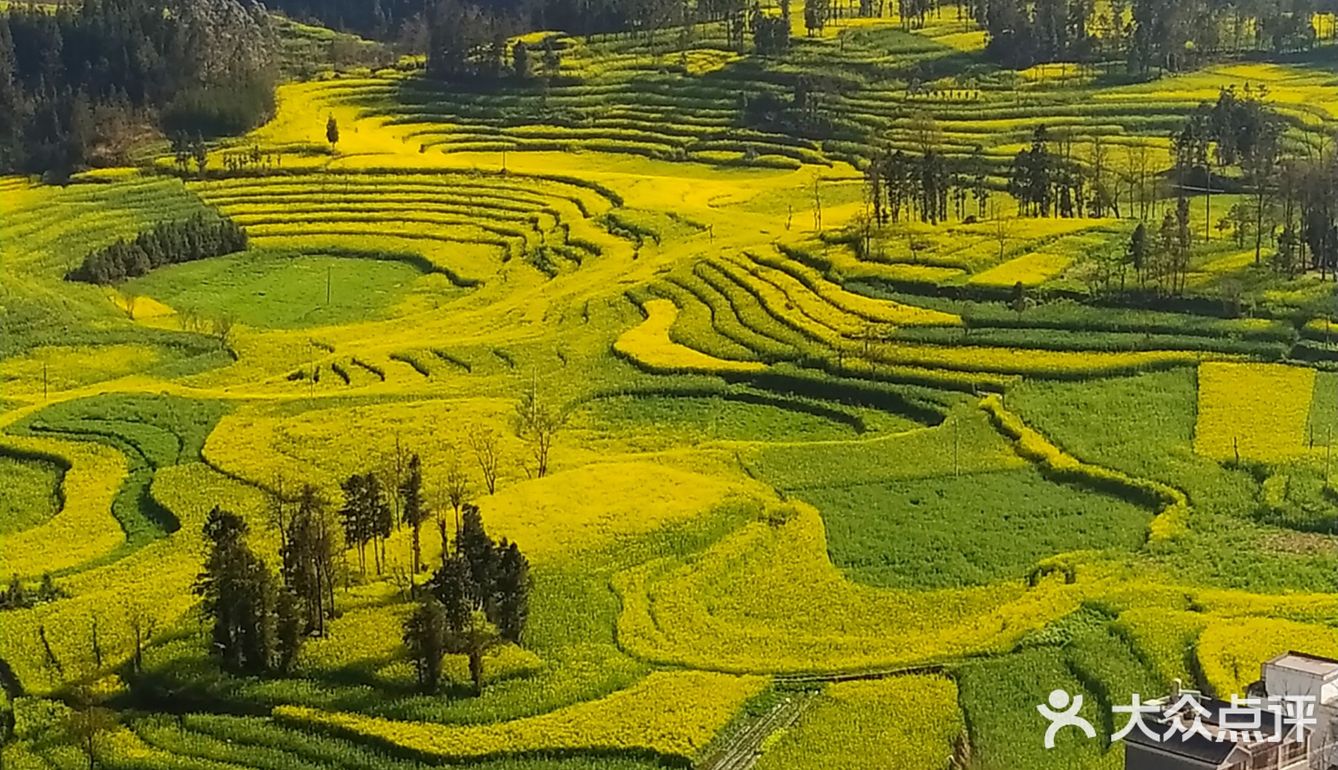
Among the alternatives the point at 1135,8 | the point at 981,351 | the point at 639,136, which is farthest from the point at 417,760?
the point at 1135,8

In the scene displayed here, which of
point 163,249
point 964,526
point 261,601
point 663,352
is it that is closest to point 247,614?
point 261,601

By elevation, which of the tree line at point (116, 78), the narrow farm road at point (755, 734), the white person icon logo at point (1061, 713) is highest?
the tree line at point (116, 78)

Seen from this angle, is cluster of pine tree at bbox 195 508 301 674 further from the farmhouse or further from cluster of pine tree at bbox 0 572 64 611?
the farmhouse

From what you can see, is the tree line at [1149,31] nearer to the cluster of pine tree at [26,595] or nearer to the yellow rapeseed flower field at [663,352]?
the yellow rapeseed flower field at [663,352]

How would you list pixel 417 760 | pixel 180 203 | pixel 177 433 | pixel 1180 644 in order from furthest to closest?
pixel 180 203 → pixel 177 433 → pixel 1180 644 → pixel 417 760

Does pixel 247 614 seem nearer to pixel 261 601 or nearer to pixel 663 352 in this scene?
pixel 261 601

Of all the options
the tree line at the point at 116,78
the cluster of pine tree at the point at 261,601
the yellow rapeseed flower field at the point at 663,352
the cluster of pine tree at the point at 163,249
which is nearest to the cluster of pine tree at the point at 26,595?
the cluster of pine tree at the point at 261,601

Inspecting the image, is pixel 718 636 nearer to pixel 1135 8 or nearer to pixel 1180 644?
pixel 1180 644
